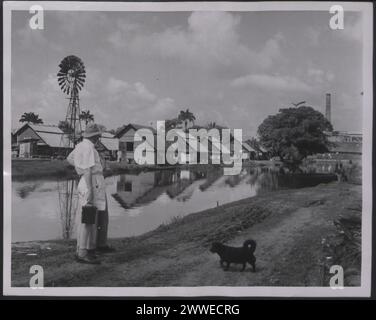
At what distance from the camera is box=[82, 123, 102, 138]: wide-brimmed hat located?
3.68 meters

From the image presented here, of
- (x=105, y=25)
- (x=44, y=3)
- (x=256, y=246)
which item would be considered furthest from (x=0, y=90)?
(x=256, y=246)

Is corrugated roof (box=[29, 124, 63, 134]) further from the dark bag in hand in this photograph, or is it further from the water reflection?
the dark bag in hand

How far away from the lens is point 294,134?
3.92 m

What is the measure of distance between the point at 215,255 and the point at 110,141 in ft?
4.47

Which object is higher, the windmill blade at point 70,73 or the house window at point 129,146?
the windmill blade at point 70,73

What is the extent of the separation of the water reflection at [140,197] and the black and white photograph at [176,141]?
0.01m

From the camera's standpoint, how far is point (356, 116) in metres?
3.72

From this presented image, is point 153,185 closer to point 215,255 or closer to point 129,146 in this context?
point 129,146

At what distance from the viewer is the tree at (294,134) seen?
12.4 ft

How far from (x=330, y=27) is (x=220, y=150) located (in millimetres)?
1429

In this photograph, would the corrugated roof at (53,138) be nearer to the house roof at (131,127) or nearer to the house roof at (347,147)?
the house roof at (131,127)

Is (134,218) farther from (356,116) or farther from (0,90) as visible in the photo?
(356,116)

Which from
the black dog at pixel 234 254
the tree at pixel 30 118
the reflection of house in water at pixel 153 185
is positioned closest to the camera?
the black dog at pixel 234 254

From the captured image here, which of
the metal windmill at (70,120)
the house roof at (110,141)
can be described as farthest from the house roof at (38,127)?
the house roof at (110,141)
